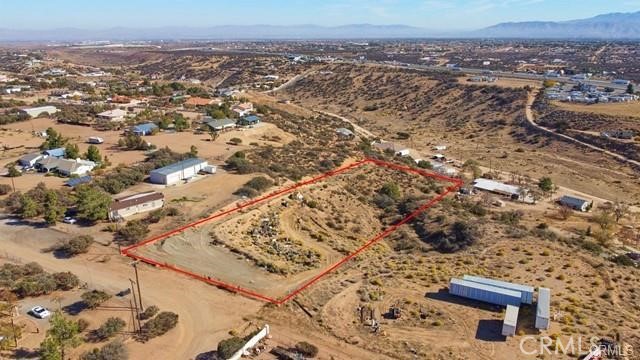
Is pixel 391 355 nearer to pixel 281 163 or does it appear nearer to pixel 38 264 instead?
pixel 38 264

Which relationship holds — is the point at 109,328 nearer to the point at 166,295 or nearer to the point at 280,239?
the point at 166,295

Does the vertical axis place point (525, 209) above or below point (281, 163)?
below

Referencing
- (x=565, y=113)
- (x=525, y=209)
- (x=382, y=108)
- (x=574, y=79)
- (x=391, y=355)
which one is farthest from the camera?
(x=574, y=79)

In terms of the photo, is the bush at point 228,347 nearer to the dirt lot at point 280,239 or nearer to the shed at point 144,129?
the dirt lot at point 280,239

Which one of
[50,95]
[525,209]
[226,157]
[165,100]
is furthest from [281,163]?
[50,95]

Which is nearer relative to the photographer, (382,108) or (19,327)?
(19,327)

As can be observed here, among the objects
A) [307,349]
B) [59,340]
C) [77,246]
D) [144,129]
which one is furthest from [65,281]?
[144,129]
